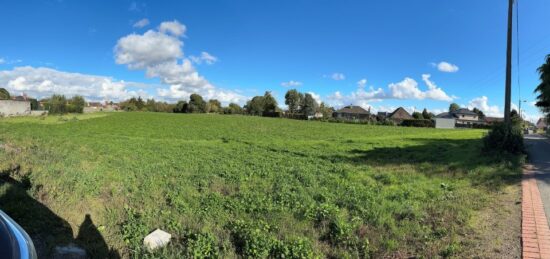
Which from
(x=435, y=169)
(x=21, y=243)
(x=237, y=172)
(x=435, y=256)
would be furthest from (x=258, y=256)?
(x=435, y=169)

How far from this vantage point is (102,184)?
709 cm

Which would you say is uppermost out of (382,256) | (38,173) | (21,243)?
(21,243)

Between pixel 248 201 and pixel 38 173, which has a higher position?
pixel 38 173

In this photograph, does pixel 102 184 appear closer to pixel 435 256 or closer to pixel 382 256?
pixel 382 256

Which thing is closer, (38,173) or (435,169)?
(38,173)

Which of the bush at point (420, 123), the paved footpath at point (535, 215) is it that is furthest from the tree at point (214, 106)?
the paved footpath at point (535, 215)

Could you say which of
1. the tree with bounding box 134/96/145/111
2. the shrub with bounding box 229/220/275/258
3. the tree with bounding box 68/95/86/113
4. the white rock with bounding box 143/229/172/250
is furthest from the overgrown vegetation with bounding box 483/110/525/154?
the tree with bounding box 134/96/145/111

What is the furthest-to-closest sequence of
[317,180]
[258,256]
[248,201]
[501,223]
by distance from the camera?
[317,180]
[248,201]
[501,223]
[258,256]

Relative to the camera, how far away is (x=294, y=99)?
11312cm

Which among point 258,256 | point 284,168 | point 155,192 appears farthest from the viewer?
point 284,168

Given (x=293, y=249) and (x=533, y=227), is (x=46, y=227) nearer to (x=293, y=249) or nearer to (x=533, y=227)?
(x=293, y=249)

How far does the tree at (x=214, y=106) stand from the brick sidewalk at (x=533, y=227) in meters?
116

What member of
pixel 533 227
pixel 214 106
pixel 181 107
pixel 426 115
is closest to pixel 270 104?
pixel 214 106

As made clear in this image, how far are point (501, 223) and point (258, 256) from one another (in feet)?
13.7
